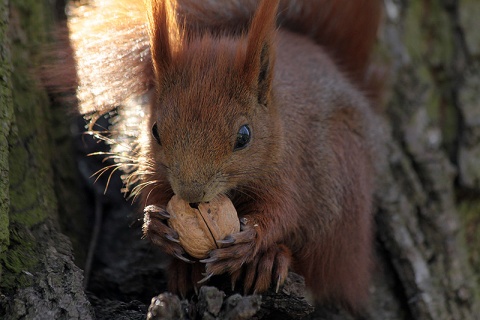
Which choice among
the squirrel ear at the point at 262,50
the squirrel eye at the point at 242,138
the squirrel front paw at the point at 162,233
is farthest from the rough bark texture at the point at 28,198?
the squirrel ear at the point at 262,50

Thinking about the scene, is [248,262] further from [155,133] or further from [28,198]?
[28,198]

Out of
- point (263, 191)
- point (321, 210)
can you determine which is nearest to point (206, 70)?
point (263, 191)

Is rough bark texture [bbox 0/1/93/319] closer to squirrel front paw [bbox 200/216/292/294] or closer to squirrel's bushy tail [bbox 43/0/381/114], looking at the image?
squirrel's bushy tail [bbox 43/0/381/114]

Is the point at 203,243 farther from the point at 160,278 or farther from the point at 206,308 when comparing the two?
the point at 160,278

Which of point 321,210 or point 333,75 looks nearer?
point 321,210

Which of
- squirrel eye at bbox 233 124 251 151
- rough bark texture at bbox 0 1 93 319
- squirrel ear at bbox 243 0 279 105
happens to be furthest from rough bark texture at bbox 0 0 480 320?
squirrel ear at bbox 243 0 279 105

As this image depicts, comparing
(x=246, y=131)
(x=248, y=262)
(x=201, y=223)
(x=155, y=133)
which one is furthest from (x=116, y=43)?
(x=248, y=262)
